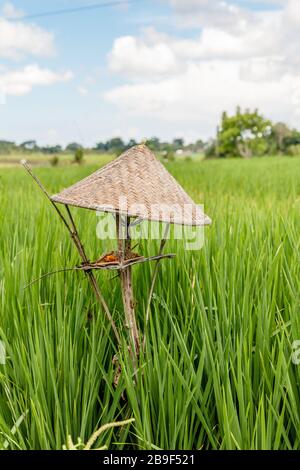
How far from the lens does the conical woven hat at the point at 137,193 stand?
0.91 metres

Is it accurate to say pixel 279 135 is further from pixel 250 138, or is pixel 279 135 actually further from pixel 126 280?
pixel 126 280

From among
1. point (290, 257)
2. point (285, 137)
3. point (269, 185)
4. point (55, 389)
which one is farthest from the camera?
point (285, 137)

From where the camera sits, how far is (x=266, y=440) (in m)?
0.95

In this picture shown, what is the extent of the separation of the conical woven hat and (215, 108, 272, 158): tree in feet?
114

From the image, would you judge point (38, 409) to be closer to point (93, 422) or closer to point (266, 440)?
point (93, 422)

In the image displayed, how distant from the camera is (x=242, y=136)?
35.8m

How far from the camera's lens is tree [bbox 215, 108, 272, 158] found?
35.5 meters

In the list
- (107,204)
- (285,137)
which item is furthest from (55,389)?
(285,137)

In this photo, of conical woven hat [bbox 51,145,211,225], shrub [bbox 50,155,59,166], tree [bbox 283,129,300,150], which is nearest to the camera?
conical woven hat [bbox 51,145,211,225]

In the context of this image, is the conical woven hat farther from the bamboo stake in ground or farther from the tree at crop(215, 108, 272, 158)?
the tree at crop(215, 108, 272, 158)

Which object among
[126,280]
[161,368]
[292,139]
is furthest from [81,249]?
[292,139]

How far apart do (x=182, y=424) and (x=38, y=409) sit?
25 centimetres

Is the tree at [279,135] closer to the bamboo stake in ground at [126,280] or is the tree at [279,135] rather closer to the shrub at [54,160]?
the shrub at [54,160]

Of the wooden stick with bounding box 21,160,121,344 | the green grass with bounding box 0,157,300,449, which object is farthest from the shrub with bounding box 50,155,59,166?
the wooden stick with bounding box 21,160,121,344
